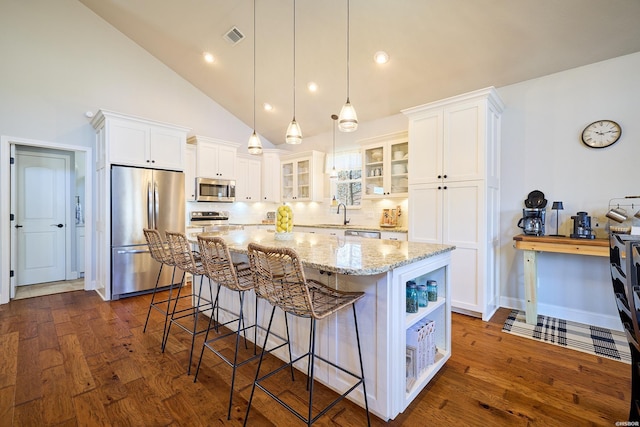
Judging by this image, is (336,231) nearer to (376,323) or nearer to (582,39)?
(376,323)

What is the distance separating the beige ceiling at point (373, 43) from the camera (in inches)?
104

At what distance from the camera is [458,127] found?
3.21 m

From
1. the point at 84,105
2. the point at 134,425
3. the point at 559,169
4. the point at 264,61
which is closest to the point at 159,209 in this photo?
the point at 84,105

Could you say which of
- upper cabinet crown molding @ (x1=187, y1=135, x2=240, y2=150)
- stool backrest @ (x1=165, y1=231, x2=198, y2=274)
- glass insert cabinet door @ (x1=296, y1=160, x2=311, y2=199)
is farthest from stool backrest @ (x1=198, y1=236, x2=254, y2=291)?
glass insert cabinet door @ (x1=296, y1=160, x2=311, y2=199)

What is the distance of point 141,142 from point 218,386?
3.59 m

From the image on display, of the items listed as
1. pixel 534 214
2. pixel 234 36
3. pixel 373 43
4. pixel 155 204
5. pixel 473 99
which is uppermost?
pixel 234 36

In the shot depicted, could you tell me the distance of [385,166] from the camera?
434cm

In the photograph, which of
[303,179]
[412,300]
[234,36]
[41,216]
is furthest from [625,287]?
[41,216]

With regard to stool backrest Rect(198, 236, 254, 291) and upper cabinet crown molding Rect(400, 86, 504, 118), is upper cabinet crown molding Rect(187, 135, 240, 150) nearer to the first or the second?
upper cabinet crown molding Rect(400, 86, 504, 118)

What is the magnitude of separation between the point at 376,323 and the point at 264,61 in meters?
4.05

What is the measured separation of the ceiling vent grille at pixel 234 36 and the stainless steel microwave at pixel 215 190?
2.26 meters

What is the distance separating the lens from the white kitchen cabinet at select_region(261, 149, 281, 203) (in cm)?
607

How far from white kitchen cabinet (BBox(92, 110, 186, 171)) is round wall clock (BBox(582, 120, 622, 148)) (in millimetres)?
5160

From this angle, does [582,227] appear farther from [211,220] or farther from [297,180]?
[211,220]
